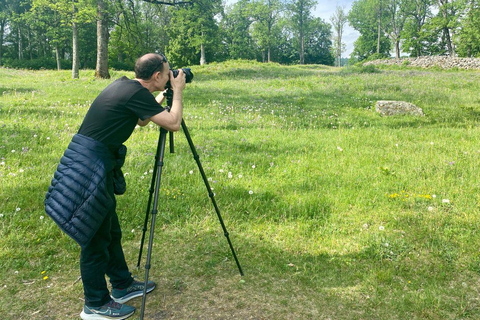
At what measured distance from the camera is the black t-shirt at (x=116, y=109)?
3186 mm

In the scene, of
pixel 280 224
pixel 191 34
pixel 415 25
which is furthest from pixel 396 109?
pixel 415 25

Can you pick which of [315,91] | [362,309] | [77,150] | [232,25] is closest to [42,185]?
[77,150]

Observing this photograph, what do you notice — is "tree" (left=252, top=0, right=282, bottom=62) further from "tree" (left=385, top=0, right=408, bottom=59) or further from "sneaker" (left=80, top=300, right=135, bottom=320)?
"sneaker" (left=80, top=300, right=135, bottom=320)

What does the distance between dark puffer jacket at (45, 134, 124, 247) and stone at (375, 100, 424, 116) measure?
11051 mm

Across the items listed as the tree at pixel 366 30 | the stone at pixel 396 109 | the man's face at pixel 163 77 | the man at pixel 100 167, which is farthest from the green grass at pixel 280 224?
the tree at pixel 366 30

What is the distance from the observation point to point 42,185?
20.4 ft

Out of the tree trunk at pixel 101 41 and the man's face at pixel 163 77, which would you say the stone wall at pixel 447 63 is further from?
the man's face at pixel 163 77

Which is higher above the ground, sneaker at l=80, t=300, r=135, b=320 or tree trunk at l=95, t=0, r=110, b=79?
tree trunk at l=95, t=0, r=110, b=79

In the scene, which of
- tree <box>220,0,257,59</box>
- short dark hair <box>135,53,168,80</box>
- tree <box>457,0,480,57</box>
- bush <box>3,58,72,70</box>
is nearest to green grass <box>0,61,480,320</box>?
short dark hair <box>135,53,168,80</box>

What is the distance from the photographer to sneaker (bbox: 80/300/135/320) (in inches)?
137

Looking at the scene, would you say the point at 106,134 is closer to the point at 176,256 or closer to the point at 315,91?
the point at 176,256

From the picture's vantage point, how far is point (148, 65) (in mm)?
3320

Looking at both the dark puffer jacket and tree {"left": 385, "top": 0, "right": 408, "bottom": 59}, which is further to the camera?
tree {"left": 385, "top": 0, "right": 408, "bottom": 59}

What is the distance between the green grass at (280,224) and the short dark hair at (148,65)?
2536 mm
